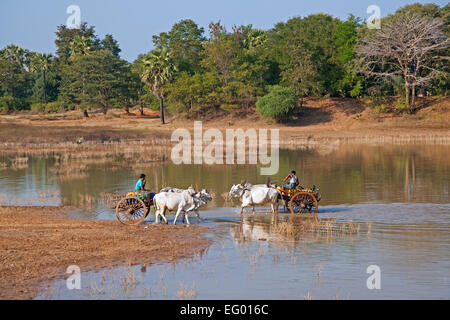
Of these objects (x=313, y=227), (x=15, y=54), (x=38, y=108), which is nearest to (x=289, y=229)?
(x=313, y=227)

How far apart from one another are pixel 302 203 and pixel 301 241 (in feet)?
12.4

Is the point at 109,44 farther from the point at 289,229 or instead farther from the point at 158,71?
the point at 289,229

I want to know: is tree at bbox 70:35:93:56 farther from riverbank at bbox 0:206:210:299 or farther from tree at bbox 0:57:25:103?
riverbank at bbox 0:206:210:299

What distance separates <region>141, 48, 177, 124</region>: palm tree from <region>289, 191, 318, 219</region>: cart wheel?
49.1 metres

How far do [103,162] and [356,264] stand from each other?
85.4 feet

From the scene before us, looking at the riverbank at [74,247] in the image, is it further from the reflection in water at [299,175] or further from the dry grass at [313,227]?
Answer: the reflection in water at [299,175]

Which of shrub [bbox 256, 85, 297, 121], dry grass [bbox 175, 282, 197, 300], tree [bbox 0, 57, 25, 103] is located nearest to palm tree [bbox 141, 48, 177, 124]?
shrub [bbox 256, 85, 297, 121]

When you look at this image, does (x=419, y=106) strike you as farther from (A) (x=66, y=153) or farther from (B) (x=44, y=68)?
(B) (x=44, y=68)

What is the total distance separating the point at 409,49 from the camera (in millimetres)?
57844

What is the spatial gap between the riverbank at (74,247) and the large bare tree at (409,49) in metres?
48.5

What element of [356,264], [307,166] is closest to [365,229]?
[356,264]

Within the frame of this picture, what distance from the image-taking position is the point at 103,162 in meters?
35.8

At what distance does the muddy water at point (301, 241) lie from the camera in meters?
10.7

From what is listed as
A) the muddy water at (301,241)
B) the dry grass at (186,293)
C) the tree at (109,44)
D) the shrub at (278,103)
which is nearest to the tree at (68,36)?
the tree at (109,44)
